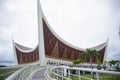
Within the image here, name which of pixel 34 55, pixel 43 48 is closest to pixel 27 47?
pixel 34 55

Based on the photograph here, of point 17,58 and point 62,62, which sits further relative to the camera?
point 17,58

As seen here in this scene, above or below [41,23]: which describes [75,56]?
below

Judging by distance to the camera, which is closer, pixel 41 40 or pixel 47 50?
pixel 41 40

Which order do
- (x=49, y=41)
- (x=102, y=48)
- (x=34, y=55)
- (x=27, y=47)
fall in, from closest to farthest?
(x=49, y=41) < (x=34, y=55) < (x=102, y=48) < (x=27, y=47)

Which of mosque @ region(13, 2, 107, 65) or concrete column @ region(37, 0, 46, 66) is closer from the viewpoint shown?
concrete column @ region(37, 0, 46, 66)

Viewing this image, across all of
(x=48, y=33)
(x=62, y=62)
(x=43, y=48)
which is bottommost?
(x=62, y=62)

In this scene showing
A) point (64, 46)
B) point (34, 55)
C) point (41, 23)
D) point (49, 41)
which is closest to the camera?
point (41, 23)

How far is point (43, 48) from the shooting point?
35.5 metres

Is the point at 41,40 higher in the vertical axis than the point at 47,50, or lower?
higher

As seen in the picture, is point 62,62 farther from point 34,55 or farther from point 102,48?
point 102,48

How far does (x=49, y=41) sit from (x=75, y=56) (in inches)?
417

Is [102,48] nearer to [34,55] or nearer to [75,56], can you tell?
[75,56]

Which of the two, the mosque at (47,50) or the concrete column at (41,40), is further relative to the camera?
the mosque at (47,50)

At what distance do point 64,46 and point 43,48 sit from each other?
7349 mm
